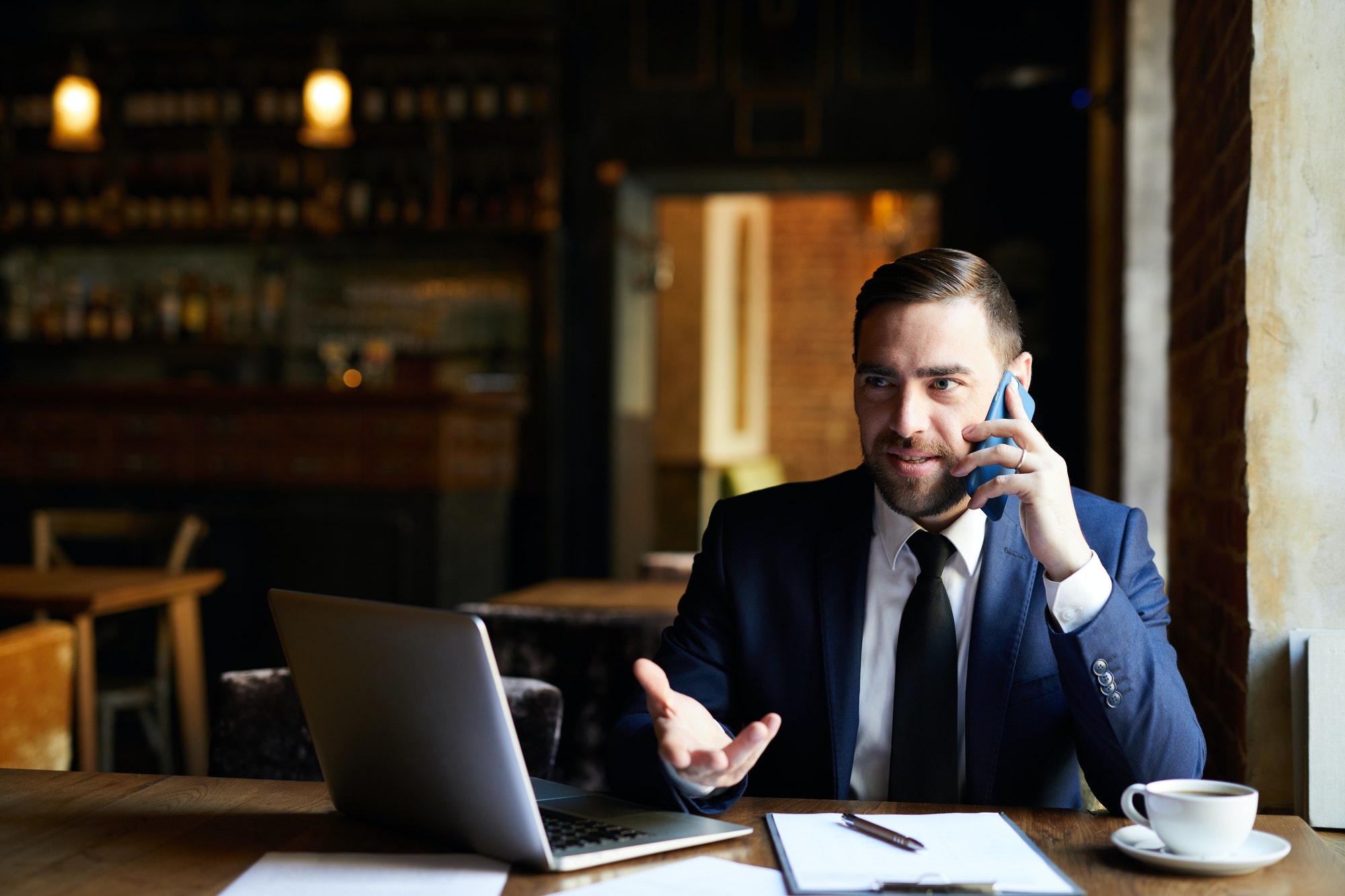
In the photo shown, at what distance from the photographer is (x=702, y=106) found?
584cm

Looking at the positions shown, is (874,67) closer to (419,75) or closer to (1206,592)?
(419,75)

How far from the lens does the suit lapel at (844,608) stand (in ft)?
4.73

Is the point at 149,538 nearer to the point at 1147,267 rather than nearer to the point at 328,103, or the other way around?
the point at 328,103

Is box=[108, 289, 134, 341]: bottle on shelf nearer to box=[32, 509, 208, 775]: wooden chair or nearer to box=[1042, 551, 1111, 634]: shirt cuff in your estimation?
box=[32, 509, 208, 775]: wooden chair

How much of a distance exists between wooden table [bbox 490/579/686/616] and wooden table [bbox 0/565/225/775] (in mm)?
948

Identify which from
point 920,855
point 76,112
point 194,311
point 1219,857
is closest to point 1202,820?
point 1219,857

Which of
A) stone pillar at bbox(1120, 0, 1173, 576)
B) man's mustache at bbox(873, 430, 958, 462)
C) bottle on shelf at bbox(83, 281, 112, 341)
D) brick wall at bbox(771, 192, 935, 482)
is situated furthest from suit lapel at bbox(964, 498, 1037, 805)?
brick wall at bbox(771, 192, 935, 482)

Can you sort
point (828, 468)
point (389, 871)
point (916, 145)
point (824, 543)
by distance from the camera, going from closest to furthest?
point (389, 871), point (824, 543), point (916, 145), point (828, 468)

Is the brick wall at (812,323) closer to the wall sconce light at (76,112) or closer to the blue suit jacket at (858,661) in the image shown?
the wall sconce light at (76,112)

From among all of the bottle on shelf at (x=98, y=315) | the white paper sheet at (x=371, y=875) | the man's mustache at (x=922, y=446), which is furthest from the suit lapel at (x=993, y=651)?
the bottle on shelf at (x=98, y=315)

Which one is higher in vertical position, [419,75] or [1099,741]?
[419,75]

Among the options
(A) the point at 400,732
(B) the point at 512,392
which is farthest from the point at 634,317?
(A) the point at 400,732

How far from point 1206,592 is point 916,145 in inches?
164

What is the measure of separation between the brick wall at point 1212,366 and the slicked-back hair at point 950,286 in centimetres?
31
